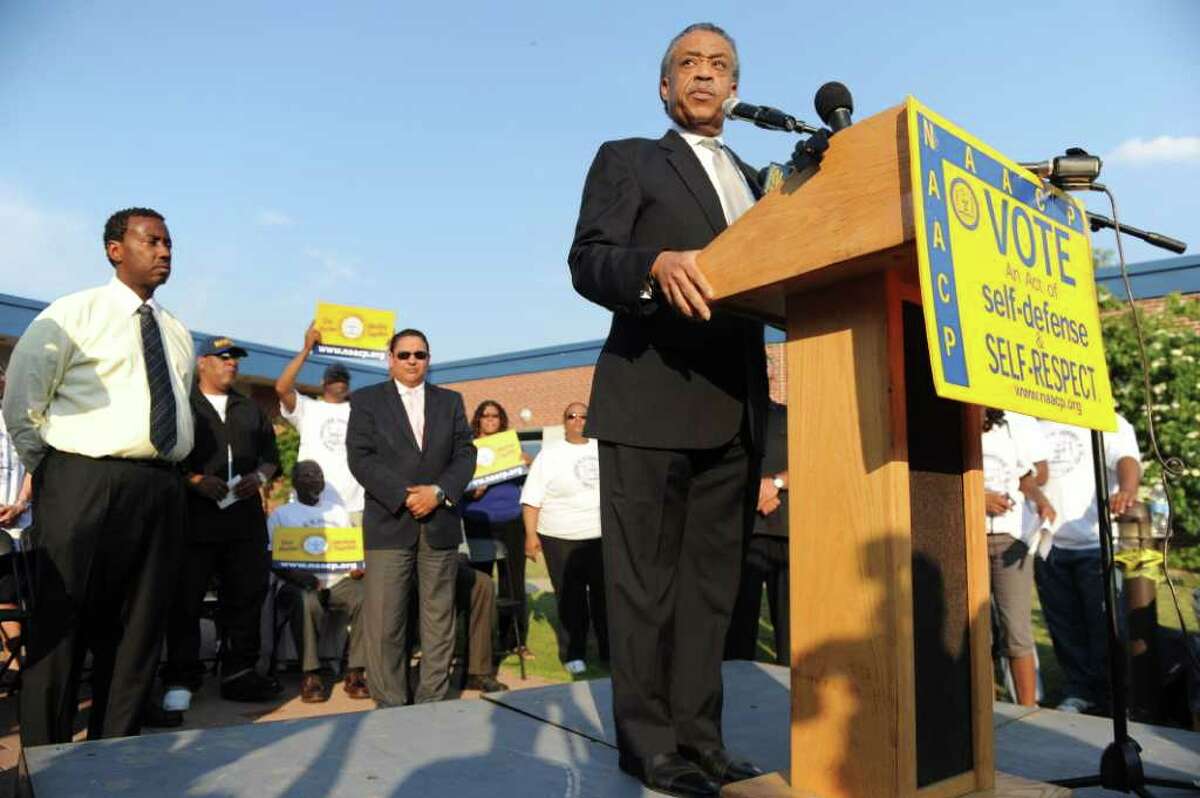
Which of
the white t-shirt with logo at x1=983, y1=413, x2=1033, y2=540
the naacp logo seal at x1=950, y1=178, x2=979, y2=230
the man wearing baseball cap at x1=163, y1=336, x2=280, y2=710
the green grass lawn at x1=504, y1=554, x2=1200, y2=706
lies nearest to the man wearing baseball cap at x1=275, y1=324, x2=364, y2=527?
the man wearing baseball cap at x1=163, y1=336, x2=280, y2=710

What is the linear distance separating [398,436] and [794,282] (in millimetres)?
3825

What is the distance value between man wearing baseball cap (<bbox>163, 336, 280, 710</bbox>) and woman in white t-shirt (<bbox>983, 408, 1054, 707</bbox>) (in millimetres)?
4713

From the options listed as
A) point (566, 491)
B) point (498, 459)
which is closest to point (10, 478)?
point (498, 459)

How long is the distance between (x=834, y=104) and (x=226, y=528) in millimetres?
5127

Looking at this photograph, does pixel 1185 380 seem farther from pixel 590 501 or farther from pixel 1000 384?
pixel 1000 384

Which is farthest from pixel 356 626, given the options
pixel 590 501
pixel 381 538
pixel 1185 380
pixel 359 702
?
pixel 1185 380

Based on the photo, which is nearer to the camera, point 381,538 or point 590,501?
point 381,538

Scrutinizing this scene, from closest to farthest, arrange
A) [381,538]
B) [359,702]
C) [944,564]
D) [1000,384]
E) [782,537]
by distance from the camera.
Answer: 1. [1000,384]
2. [944,564]
3. [381,538]
4. [359,702]
5. [782,537]

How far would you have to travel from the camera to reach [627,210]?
2.55 m

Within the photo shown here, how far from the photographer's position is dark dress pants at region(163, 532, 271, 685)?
5824 mm

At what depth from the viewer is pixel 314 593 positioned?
21.4 feet

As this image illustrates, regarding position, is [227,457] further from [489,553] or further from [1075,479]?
[1075,479]

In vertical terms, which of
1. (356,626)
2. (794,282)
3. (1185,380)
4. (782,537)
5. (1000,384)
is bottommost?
(356,626)

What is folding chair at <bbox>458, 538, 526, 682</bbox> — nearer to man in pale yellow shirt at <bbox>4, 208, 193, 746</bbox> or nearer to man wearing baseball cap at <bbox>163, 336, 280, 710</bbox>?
man wearing baseball cap at <bbox>163, 336, 280, 710</bbox>
